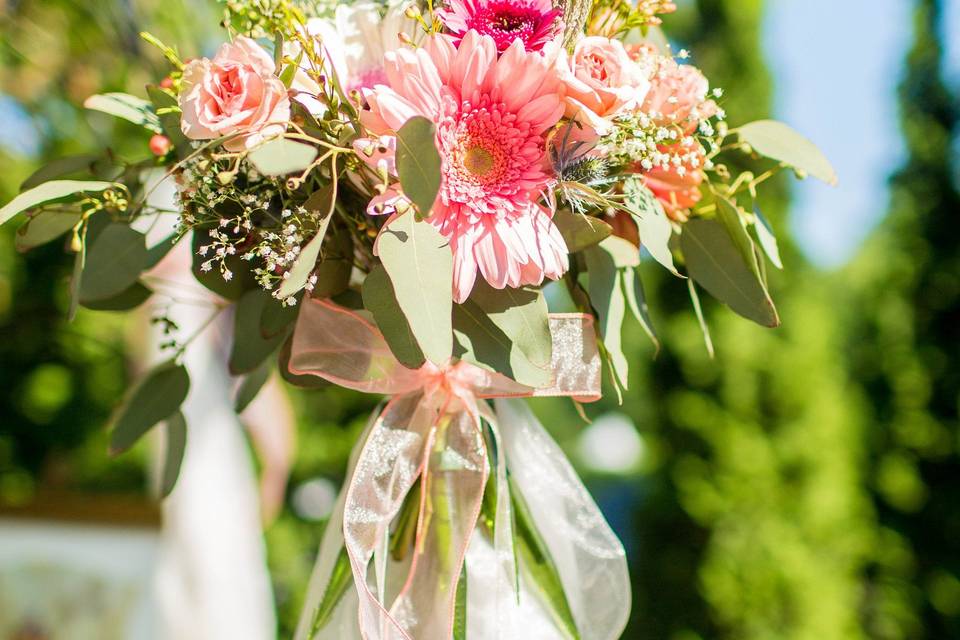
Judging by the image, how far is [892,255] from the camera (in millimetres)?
4906

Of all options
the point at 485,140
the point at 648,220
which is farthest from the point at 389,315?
the point at 648,220

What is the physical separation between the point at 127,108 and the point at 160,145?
0.20ft

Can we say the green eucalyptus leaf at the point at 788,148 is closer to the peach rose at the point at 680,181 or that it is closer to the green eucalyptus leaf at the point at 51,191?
the peach rose at the point at 680,181

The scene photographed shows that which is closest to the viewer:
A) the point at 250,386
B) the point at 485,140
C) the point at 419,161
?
the point at 419,161

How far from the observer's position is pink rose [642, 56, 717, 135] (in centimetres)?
79

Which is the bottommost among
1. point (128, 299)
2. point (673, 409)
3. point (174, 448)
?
point (673, 409)

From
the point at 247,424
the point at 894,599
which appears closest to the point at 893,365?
the point at 894,599

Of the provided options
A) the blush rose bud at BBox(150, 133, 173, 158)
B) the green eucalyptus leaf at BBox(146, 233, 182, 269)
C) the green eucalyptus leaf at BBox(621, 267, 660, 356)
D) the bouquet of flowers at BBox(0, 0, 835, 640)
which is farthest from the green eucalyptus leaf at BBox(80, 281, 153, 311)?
the green eucalyptus leaf at BBox(621, 267, 660, 356)

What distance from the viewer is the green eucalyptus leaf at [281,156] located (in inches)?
26.0

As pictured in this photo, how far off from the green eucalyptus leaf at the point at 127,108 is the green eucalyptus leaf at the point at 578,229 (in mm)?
443

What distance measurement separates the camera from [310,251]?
67cm

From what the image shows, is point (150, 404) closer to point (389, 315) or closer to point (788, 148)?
point (389, 315)

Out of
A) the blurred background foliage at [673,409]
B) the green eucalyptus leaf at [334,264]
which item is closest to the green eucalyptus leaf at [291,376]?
the green eucalyptus leaf at [334,264]

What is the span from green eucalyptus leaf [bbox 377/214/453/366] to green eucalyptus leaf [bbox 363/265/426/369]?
0.05 meters
